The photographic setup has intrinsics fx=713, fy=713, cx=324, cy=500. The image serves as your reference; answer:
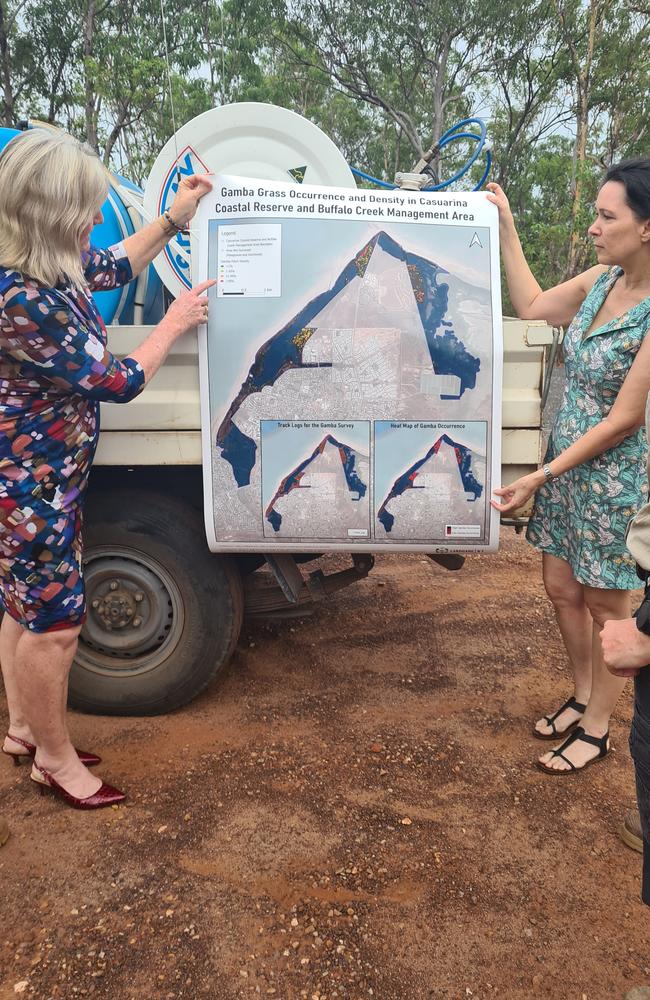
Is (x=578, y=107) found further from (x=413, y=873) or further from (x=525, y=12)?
(x=413, y=873)

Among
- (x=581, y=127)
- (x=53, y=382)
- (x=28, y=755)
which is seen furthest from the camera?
(x=581, y=127)

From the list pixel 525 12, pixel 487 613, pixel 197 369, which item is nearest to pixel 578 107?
pixel 525 12

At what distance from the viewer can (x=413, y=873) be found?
2.18m

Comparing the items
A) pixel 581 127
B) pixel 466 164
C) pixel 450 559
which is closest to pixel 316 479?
pixel 450 559

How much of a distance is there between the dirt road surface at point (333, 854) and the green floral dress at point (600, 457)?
847mm

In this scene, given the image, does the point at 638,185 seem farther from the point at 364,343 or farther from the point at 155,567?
the point at 155,567

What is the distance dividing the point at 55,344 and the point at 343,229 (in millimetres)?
1005

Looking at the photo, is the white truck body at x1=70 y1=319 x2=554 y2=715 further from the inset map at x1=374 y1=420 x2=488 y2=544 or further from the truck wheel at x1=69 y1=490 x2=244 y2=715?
the inset map at x1=374 y1=420 x2=488 y2=544

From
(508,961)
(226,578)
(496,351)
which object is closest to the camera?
(508,961)

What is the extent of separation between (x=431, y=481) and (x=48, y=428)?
4.03 ft

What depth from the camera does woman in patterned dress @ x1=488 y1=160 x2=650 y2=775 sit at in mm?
2241

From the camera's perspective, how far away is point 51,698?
2340 millimetres

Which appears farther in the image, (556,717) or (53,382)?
(556,717)

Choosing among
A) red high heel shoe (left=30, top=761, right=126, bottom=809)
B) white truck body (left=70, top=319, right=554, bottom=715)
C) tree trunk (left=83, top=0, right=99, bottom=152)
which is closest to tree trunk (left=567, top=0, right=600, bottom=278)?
tree trunk (left=83, top=0, right=99, bottom=152)
